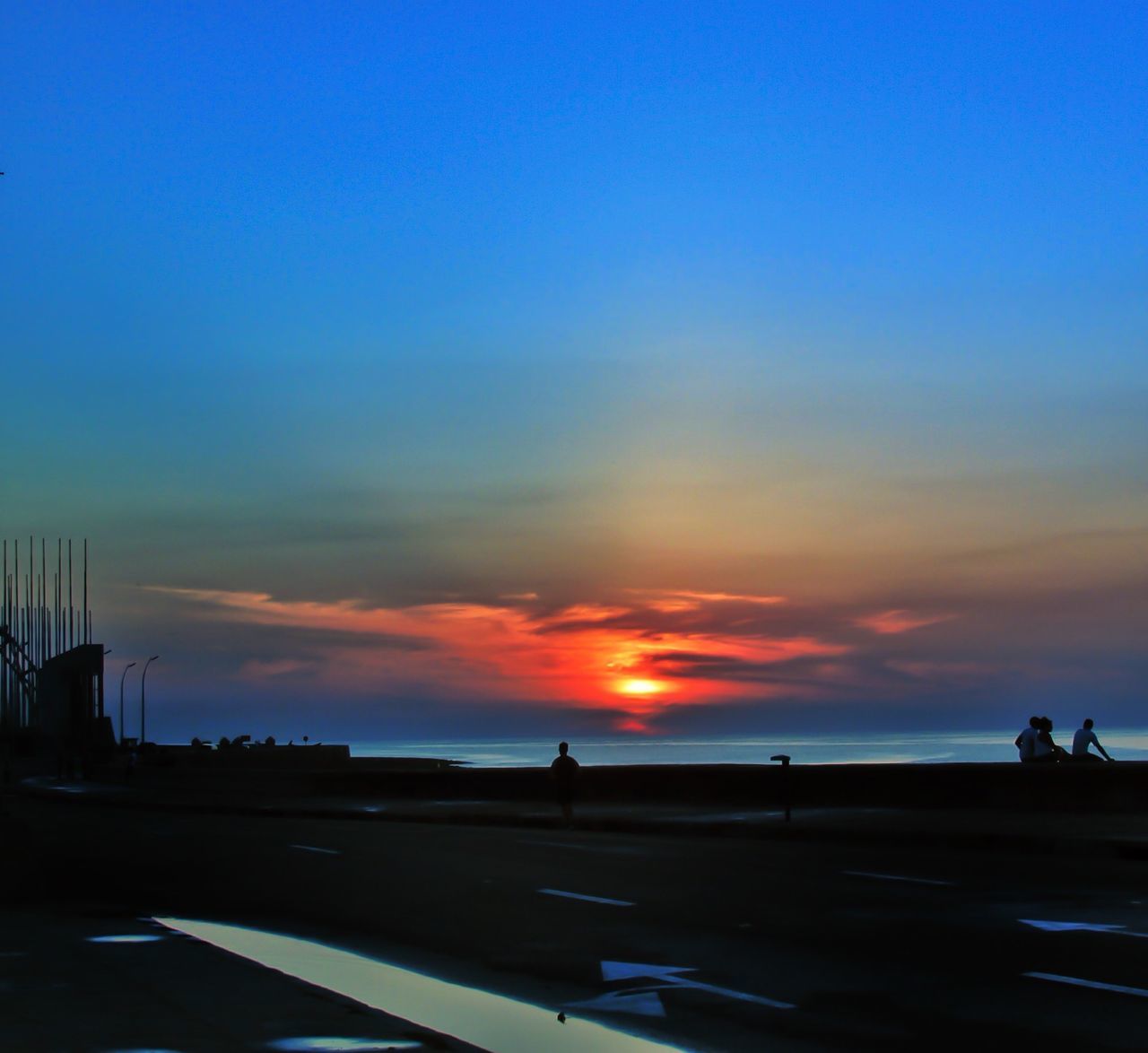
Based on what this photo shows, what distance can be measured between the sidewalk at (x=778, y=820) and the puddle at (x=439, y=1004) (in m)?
11.9

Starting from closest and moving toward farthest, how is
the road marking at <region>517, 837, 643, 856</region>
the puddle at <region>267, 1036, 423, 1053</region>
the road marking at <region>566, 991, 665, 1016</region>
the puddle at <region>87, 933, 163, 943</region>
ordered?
the puddle at <region>267, 1036, 423, 1053</region>
the road marking at <region>566, 991, 665, 1016</region>
the puddle at <region>87, 933, 163, 943</region>
the road marking at <region>517, 837, 643, 856</region>

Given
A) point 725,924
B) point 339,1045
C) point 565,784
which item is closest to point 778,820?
point 565,784

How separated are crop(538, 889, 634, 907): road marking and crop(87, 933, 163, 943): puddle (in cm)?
474

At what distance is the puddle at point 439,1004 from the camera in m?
8.51

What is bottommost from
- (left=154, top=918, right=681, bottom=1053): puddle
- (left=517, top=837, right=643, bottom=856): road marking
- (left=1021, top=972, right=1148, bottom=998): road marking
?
(left=517, top=837, right=643, bottom=856): road marking

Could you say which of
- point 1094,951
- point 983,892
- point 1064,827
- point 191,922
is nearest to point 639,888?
point 983,892

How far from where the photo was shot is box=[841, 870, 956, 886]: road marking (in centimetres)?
1669

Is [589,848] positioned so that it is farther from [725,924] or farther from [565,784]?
[725,924]

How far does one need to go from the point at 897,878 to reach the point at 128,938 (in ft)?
29.3

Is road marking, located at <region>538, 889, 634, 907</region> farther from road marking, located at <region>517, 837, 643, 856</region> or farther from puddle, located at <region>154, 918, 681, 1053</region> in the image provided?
road marking, located at <region>517, 837, 643, 856</region>

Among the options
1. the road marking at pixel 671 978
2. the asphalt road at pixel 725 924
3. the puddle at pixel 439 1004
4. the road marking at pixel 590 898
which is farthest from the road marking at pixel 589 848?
the road marking at pixel 671 978

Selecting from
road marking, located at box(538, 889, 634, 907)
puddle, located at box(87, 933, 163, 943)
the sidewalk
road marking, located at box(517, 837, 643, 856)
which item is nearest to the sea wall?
the sidewalk

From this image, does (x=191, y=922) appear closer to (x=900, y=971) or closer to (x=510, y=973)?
(x=510, y=973)

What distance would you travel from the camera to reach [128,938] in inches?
480
